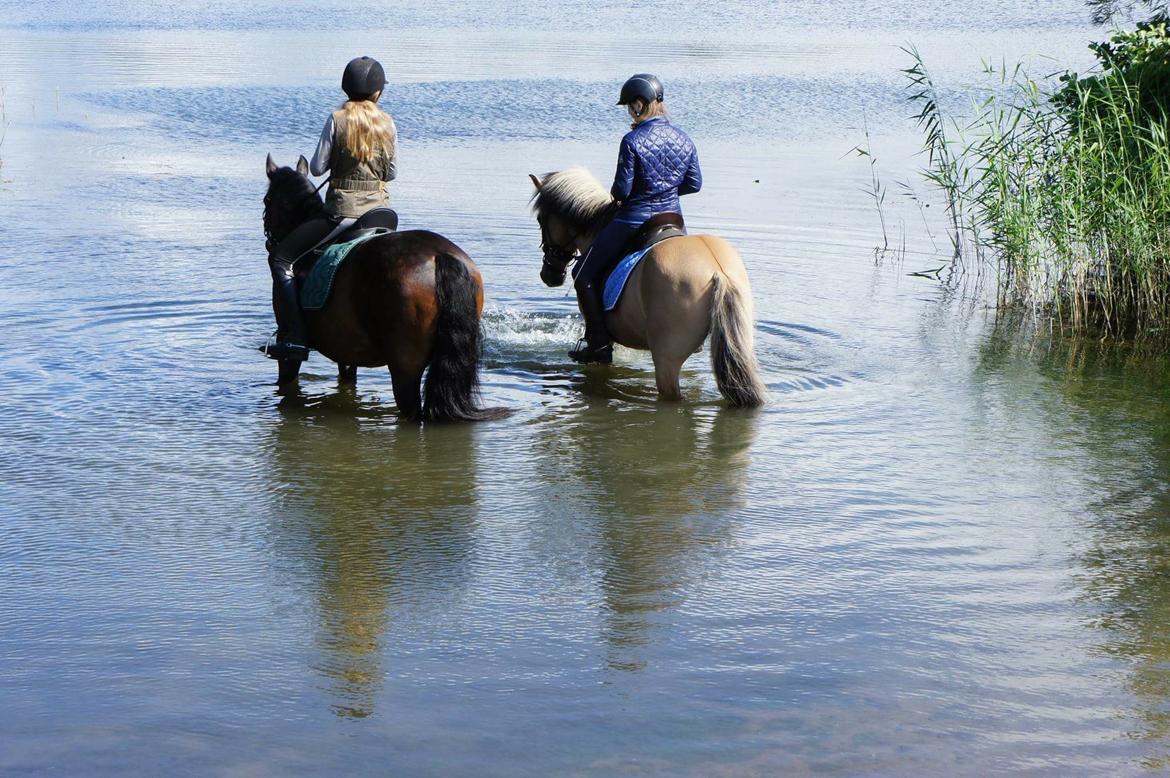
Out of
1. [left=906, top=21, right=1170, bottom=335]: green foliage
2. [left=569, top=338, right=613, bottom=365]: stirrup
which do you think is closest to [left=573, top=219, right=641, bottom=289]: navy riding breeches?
[left=569, top=338, right=613, bottom=365]: stirrup

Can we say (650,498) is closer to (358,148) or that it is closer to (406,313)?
(406,313)

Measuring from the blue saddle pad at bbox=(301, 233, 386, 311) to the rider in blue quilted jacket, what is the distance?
1.52m

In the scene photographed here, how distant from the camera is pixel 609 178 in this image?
49.3ft

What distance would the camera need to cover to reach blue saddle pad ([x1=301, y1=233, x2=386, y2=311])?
7.39 m

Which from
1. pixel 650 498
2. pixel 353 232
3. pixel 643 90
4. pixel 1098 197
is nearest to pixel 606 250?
pixel 643 90

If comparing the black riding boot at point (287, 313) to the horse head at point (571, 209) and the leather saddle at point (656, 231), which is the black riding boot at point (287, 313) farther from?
the leather saddle at point (656, 231)

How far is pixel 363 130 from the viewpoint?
728cm

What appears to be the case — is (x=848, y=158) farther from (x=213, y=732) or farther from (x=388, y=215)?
(x=213, y=732)

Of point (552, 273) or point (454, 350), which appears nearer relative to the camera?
point (454, 350)

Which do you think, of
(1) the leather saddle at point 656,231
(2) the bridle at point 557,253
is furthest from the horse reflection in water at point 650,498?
(2) the bridle at point 557,253

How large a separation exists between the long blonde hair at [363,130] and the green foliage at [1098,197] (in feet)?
14.6

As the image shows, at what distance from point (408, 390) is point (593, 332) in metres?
1.66

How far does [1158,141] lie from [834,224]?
458cm

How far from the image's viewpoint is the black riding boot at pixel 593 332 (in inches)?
325
